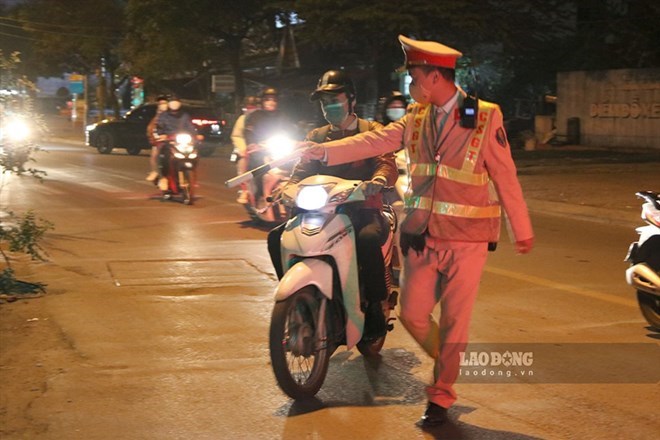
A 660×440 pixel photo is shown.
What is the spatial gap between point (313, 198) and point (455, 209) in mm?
868

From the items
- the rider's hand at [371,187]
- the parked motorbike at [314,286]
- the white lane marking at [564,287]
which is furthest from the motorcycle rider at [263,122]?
the rider's hand at [371,187]

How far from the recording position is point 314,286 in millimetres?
5531

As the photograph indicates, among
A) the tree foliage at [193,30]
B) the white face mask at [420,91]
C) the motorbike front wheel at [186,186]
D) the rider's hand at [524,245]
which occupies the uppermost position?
the tree foliage at [193,30]

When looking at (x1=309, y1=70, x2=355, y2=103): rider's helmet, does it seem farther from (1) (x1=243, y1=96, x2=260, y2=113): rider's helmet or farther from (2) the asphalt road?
(1) (x1=243, y1=96, x2=260, y2=113): rider's helmet

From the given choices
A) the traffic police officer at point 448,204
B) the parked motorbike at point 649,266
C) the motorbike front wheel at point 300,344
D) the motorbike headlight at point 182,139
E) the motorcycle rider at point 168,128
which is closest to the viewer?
the traffic police officer at point 448,204

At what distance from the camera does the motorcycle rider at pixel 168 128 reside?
16.4 meters

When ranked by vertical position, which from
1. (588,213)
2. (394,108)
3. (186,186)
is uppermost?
(394,108)

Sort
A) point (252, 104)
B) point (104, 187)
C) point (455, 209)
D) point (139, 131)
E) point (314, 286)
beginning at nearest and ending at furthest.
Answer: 1. point (455, 209)
2. point (314, 286)
3. point (252, 104)
4. point (104, 187)
5. point (139, 131)

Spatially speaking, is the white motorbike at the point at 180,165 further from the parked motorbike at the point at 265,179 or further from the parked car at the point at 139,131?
the parked car at the point at 139,131

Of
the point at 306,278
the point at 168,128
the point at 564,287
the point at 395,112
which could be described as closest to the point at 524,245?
the point at 306,278

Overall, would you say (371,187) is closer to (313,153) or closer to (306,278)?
(313,153)

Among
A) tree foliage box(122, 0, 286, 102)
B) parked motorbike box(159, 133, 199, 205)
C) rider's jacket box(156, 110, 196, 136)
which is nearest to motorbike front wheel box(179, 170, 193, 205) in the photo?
parked motorbike box(159, 133, 199, 205)

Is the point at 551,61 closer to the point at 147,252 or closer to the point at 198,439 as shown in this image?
the point at 147,252

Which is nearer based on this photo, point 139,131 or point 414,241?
point 414,241
